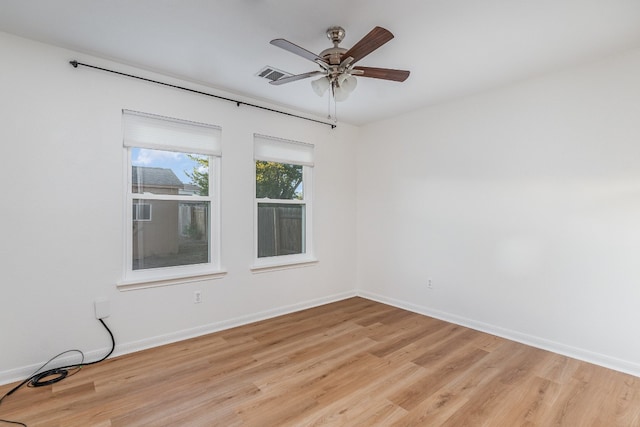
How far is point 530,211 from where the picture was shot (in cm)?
308

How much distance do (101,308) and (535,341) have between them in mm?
3993

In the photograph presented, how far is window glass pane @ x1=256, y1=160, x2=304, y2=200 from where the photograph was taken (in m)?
3.83

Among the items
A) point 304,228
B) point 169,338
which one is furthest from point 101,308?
point 304,228

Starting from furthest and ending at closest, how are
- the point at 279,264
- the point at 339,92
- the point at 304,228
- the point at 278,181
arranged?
the point at 304,228
the point at 278,181
the point at 279,264
the point at 339,92

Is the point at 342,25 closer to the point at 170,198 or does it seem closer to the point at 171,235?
the point at 170,198

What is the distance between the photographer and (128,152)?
2914 millimetres

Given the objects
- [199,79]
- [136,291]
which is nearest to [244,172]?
[199,79]

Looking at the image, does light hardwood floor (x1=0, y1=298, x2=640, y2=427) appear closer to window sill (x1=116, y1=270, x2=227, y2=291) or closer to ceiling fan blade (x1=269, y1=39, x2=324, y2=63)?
window sill (x1=116, y1=270, x2=227, y2=291)

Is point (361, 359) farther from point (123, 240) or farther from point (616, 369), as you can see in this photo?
point (123, 240)

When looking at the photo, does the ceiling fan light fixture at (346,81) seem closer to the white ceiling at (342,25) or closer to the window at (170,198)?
the white ceiling at (342,25)

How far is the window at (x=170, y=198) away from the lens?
296cm

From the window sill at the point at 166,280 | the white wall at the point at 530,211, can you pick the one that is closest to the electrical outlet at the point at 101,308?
the window sill at the point at 166,280

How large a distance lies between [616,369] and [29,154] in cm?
→ 499

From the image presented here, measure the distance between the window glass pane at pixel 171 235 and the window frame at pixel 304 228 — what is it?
0.55 metres
